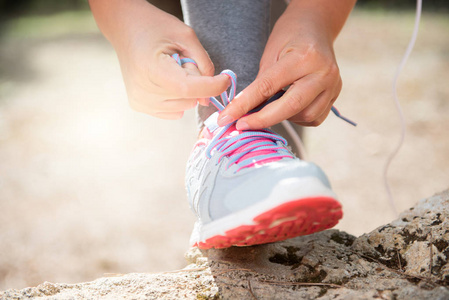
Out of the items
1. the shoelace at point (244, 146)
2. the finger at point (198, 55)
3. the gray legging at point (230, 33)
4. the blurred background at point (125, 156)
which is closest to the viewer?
the shoelace at point (244, 146)

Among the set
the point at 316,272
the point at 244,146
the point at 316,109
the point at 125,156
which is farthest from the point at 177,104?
the point at 125,156

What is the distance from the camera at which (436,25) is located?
416 centimetres

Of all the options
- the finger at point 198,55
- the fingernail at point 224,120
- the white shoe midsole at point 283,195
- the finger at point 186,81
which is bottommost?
the white shoe midsole at point 283,195

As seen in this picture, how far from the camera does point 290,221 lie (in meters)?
0.61

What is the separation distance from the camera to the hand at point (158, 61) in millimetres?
771

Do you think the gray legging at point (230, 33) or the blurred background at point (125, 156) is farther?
the blurred background at point (125, 156)

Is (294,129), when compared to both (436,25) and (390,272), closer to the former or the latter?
(390,272)

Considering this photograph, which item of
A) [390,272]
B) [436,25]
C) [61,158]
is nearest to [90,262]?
[61,158]

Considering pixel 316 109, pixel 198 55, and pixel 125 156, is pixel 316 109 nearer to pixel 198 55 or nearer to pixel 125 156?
pixel 198 55

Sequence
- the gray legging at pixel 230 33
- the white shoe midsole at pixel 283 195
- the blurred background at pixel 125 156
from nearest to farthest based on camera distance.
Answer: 1. the white shoe midsole at pixel 283 195
2. the gray legging at pixel 230 33
3. the blurred background at pixel 125 156

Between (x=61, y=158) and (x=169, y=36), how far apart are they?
→ 183 centimetres

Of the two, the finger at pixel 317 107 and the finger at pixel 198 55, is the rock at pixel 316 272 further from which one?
the finger at pixel 198 55

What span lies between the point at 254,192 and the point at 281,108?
222mm

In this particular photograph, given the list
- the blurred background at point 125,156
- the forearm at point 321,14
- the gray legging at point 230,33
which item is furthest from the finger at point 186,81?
the blurred background at point 125,156
